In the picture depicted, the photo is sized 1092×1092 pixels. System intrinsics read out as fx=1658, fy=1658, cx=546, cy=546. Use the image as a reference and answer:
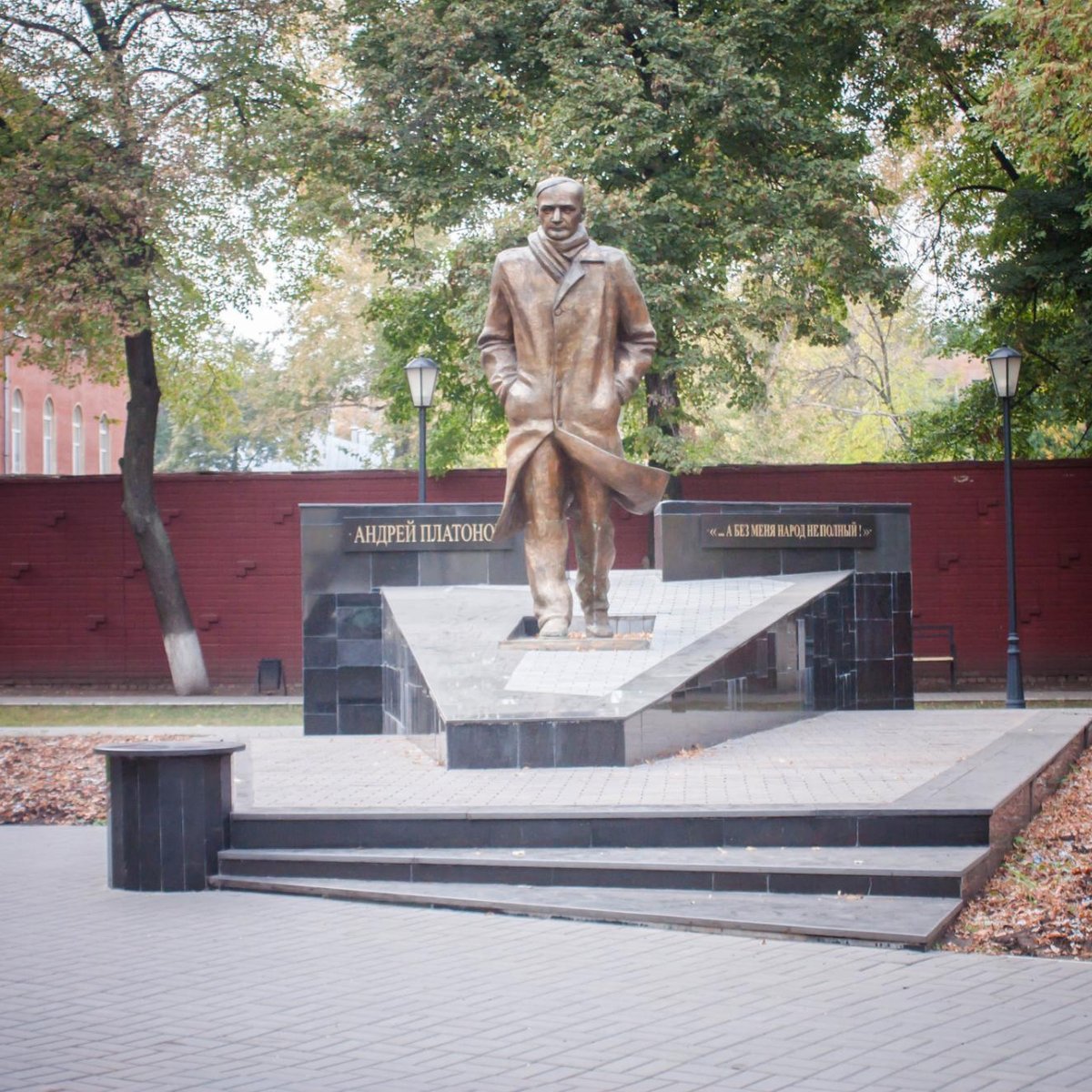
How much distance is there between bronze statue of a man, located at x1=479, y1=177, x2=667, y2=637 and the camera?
11148 millimetres

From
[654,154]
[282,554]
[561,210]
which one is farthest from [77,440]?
[561,210]

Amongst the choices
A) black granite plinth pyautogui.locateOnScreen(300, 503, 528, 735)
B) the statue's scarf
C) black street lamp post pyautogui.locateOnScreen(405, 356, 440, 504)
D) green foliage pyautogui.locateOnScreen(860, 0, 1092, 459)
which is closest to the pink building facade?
→ black street lamp post pyautogui.locateOnScreen(405, 356, 440, 504)

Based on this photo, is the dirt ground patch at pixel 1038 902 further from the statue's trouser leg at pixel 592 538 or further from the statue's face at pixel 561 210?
the statue's face at pixel 561 210

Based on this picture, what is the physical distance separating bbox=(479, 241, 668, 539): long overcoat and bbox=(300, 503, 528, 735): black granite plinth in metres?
2.87

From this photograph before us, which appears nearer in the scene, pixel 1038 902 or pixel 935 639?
pixel 1038 902

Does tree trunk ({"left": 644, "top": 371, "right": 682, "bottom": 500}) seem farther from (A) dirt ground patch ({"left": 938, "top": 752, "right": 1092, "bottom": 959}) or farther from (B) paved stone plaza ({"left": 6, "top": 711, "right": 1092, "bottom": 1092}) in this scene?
(B) paved stone plaza ({"left": 6, "top": 711, "right": 1092, "bottom": 1092})

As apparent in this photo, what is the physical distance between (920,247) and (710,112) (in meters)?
5.60

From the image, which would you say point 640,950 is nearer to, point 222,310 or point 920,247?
point 222,310

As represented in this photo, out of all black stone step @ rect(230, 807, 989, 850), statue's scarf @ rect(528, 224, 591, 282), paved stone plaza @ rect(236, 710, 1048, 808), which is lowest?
black stone step @ rect(230, 807, 989, 850)

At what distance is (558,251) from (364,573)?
4.06 meters

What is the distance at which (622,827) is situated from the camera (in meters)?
8.03

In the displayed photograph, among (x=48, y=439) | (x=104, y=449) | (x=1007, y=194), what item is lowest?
(x=48, y=439)

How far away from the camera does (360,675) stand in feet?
45.3

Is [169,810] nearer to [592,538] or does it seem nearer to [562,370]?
[592,538]
